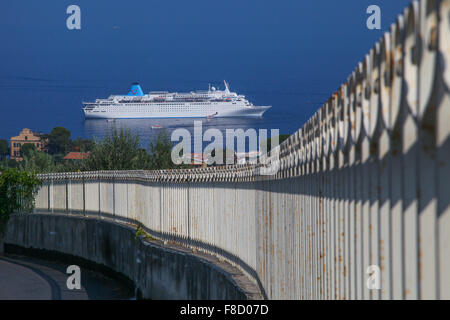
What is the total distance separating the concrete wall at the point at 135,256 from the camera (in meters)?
10.3

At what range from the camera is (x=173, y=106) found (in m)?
176

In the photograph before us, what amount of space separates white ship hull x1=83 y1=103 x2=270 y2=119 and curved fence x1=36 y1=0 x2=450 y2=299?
162606 mm

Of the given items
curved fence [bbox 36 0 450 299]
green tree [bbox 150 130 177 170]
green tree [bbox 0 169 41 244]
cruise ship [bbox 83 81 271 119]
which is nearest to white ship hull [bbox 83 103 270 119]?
cruise ship [bbox 83 81 271 119]

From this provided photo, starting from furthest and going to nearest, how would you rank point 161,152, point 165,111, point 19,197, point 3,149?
1. point 165,111
2. point 3,149
3. point 161,152
4. point 19,197

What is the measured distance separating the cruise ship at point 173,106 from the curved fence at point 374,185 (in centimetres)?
16199

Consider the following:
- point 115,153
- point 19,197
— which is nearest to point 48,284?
point 19,197

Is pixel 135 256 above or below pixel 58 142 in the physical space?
below

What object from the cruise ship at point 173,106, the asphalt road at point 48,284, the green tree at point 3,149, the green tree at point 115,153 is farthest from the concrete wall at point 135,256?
the cruise ship at point 173,106

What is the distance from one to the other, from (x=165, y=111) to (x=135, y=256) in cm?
16052

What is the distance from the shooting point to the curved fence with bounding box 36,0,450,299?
2.24 m

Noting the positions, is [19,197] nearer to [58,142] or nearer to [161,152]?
[161,152]

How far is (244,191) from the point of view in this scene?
991cm

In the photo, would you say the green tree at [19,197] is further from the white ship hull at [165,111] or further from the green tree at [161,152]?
the white ship hull at [165,111]

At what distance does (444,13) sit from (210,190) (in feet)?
33.3
